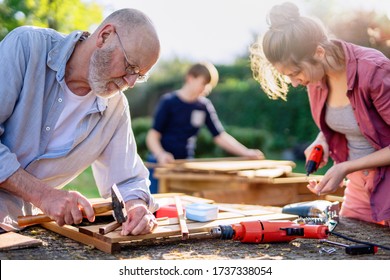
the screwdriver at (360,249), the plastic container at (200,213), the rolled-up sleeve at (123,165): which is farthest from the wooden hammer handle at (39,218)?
the screwdriver at (360,249)

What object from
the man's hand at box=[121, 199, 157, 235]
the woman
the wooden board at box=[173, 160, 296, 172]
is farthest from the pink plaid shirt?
the wooden board at box=[173, 160, 296, 172]

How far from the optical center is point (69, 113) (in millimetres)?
2371

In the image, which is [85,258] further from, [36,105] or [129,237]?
[36,105]

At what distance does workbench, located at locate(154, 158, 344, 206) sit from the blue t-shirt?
→ 0.96 m

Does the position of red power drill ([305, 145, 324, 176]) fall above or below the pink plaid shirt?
below

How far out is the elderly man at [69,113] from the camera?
2115mm

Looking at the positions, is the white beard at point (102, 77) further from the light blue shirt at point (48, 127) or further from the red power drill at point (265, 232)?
the red power drill at point (265, 232)

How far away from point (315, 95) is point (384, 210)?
2.20ft

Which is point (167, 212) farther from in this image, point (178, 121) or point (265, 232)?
point (178, 121)

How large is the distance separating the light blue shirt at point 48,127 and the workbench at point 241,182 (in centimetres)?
129

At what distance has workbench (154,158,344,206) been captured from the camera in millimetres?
3748

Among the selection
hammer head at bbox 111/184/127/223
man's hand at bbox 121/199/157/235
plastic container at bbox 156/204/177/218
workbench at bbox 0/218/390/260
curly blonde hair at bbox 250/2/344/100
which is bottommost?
plastic container at bbox 156/204/177/218

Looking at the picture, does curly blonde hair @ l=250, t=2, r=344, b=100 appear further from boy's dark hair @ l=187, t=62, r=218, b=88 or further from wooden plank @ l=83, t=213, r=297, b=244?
boy's dark hair @ l=187, t=62, r=218, b=88
